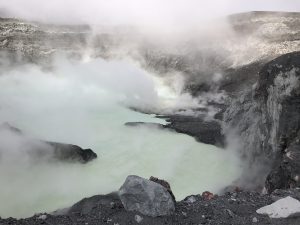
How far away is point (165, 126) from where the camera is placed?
37.3 meters

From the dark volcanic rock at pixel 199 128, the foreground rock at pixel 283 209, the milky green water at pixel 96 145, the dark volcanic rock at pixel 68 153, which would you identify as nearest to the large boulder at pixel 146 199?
the foreground rock at pixel 283 209

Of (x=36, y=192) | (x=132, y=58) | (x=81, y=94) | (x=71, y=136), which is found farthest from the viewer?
(x=132, y=58)

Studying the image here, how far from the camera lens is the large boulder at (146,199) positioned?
35.1 feet

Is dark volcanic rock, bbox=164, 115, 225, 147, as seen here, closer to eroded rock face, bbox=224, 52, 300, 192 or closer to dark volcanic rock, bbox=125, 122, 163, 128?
dark volcanic rock, bbox=125, 122, 163, 128

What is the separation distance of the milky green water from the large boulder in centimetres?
1076

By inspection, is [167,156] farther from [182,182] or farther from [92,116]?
[92,116]

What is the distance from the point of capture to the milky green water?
23.1 m

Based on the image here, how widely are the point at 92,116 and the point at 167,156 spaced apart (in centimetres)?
1537

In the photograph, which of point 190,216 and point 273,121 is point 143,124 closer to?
point 273,121

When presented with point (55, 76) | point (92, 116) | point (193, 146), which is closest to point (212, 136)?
point (193, 146)

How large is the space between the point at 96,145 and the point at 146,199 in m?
22.0

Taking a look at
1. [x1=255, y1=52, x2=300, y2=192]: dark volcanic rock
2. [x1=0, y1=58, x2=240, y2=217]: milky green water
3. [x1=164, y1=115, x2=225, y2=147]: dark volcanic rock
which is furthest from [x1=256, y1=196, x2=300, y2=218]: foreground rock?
[x1=164, y1=115, x2=225, y2=147]: dark volcanic rock

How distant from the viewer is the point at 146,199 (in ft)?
35.4

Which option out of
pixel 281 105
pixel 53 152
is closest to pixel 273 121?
pixel 281 105
